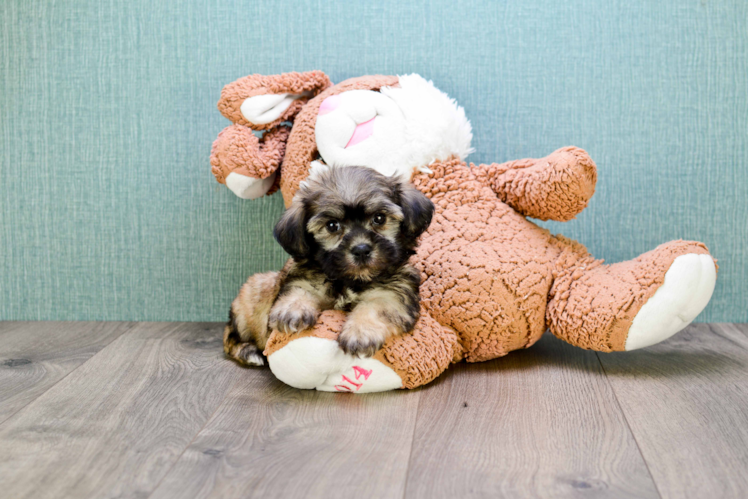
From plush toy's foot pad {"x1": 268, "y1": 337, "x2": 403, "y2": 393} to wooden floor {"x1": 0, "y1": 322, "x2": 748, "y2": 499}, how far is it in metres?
0.04

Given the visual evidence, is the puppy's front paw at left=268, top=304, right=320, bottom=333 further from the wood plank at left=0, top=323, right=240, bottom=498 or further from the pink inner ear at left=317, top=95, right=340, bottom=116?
the pink inner ear at left=317, top=95, right=340, bottom=116

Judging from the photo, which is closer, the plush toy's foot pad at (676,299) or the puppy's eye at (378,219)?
the puppy's eye at (378,219)

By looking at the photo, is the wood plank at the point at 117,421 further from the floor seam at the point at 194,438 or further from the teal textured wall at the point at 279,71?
the teal textured wall at the point at 279,71

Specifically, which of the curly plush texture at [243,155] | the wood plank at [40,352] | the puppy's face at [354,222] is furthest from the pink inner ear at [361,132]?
the wood plank at [40,352]

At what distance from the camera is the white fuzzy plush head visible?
7.02 feet

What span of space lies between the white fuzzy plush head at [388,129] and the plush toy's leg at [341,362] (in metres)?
0.60

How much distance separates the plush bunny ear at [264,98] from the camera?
7.48 ft

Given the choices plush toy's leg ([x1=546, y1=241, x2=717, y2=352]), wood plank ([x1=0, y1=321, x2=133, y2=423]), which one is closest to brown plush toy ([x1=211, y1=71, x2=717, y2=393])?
plush toy's leg ([x1=546, y1=241, x2=717, y2=352])

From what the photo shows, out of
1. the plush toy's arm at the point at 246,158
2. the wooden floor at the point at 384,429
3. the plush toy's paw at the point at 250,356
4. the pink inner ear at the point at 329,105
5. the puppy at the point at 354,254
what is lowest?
the plush toy's paw at the point at 250,356

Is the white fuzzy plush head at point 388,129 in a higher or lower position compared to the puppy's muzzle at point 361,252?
higher

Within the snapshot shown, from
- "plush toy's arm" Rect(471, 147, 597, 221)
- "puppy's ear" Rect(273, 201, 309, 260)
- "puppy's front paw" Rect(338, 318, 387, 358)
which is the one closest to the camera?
"puppy's front paw" Rect(338, 318, 387, 358)

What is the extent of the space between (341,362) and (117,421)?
2.17 ft

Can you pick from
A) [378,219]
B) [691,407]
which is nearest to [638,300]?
[691,407]

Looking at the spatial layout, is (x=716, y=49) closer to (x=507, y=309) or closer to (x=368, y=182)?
(x=507, y=309)
